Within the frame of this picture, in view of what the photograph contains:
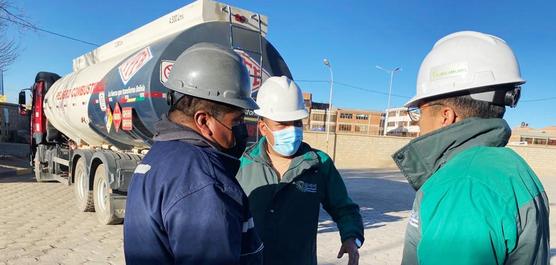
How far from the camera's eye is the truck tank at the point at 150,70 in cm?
489

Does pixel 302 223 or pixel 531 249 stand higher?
pixel 531 249

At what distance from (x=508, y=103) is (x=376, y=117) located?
279ft

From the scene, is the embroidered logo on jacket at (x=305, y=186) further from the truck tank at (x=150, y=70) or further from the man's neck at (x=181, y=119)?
the truck tank at (x=150, y=70)

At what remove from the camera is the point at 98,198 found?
20.4 feet

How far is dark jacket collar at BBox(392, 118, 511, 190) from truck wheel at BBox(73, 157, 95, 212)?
6.20 m

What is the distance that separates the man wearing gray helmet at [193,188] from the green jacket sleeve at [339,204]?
119 centimetres

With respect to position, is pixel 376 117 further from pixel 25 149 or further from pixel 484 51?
pixel 484 51

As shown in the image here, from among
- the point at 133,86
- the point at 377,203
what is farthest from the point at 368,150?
the point at 133,86

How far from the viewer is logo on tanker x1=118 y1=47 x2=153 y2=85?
16.9ft

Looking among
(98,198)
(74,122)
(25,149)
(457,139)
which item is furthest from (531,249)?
(25,149)

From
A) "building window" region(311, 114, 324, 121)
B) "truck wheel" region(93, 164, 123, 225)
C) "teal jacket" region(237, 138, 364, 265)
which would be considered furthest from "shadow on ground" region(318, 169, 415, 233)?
"building window" region(311, 114, 324, 121)

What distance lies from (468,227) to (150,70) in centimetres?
457

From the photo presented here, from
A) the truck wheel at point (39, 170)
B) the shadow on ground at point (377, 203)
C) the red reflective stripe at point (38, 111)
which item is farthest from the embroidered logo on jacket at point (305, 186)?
the truck wheel at point (39, 170)

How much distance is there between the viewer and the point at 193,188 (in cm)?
112
